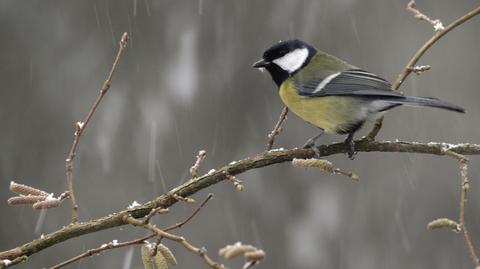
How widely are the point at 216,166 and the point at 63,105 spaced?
1.93 metres

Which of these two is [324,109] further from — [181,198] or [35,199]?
[35,199]

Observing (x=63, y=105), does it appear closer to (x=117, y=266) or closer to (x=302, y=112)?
(x=117, y=266)

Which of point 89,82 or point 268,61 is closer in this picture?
point 268,61

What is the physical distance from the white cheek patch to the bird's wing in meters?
0.13

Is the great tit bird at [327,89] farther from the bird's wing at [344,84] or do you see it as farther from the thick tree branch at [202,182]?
the thick tree branch at [202,182]

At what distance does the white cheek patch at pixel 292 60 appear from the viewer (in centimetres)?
424

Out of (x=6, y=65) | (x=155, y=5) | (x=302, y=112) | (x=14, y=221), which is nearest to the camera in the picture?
(x=302, y=112)

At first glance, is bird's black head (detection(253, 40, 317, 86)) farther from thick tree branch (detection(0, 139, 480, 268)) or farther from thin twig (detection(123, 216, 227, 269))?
thin twig (detection(123, 216, 227, 269))

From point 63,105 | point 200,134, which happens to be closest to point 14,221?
point 63,105

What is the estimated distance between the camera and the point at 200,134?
816cm

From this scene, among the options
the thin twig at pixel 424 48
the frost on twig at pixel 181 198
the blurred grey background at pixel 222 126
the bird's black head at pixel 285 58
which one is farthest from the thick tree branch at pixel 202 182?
the blurred grey background at pixel 222 126

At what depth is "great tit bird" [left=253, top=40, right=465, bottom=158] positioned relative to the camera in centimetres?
379

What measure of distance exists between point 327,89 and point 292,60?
32 cm

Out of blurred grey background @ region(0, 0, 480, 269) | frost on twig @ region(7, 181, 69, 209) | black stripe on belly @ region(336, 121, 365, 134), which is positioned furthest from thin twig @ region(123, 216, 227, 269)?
blurred grey background @ region(0, 0, 480, 269)
